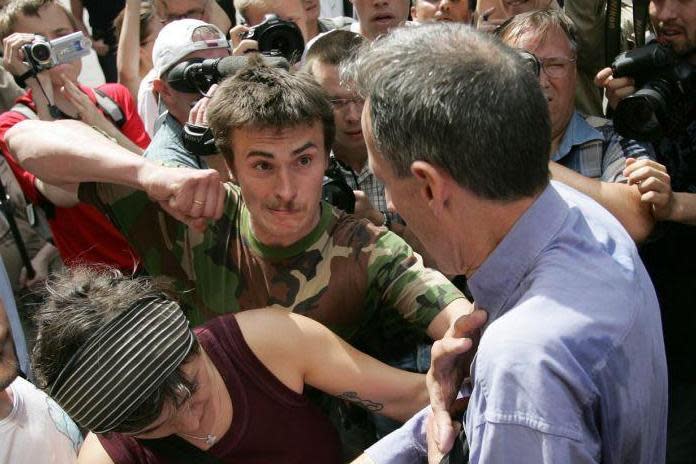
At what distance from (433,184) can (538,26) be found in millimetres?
1708

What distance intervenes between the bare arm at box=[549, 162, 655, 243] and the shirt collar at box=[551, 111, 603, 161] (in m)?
0.26

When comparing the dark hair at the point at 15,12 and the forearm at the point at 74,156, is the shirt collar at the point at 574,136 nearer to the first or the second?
the forearm at the point at 74,156

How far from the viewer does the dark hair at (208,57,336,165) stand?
2279 mm

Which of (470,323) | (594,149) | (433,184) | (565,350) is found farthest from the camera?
(594,149)

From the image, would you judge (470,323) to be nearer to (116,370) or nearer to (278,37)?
(116,370)

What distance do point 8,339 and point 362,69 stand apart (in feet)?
3.66

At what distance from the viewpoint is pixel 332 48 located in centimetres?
313

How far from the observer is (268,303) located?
226 cm

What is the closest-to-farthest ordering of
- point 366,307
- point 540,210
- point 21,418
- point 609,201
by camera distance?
1. point 540,210
2. point 21,418
3. point 366,307
4. point 609,201

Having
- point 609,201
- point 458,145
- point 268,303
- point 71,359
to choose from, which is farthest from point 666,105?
point 71,359

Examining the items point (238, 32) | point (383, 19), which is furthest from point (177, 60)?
point (383, 19)

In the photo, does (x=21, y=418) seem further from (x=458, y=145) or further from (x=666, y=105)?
(x=666, y=105)

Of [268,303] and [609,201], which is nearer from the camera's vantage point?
[268,303]

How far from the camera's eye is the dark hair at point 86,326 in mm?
1688
